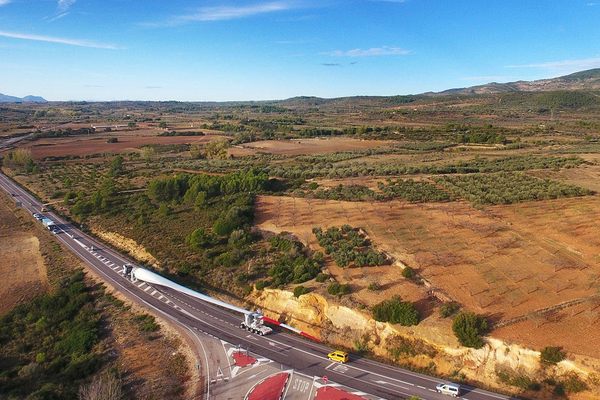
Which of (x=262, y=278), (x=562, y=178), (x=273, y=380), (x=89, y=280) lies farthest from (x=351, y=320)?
(x=562, y=178)

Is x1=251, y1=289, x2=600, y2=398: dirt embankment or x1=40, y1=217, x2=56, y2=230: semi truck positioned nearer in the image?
x1=251, y1=289, x2=600, y2=398: dirt embankment

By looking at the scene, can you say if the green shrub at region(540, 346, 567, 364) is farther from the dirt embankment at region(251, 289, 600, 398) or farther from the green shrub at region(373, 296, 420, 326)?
the green shrub at region(373, 296, 420, 326)

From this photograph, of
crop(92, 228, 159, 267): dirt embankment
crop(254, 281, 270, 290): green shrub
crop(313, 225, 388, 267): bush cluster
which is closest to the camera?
crop(254, 281, 270, 290): green shrub

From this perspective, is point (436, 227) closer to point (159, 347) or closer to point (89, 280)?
point (159, 347)

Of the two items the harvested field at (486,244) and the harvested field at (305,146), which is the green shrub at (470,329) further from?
the harvested field at (305,146)

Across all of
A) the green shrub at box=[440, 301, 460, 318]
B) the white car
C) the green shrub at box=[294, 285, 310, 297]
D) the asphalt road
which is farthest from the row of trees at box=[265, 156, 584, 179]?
the white car

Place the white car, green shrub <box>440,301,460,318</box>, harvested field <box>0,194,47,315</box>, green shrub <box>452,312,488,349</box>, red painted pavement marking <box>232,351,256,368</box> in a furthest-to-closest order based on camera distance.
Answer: harvested field <box>0,194,47,315</box> < green shrub <box>440,301,460,318</box> < red painted pavement marking <box>232,351,256,368</box> < green shrub <box>452,312,488,349</box> < the white car

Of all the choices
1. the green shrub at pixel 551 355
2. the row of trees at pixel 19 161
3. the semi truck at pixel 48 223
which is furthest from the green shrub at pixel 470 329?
the row of trees at pixel 19 161
